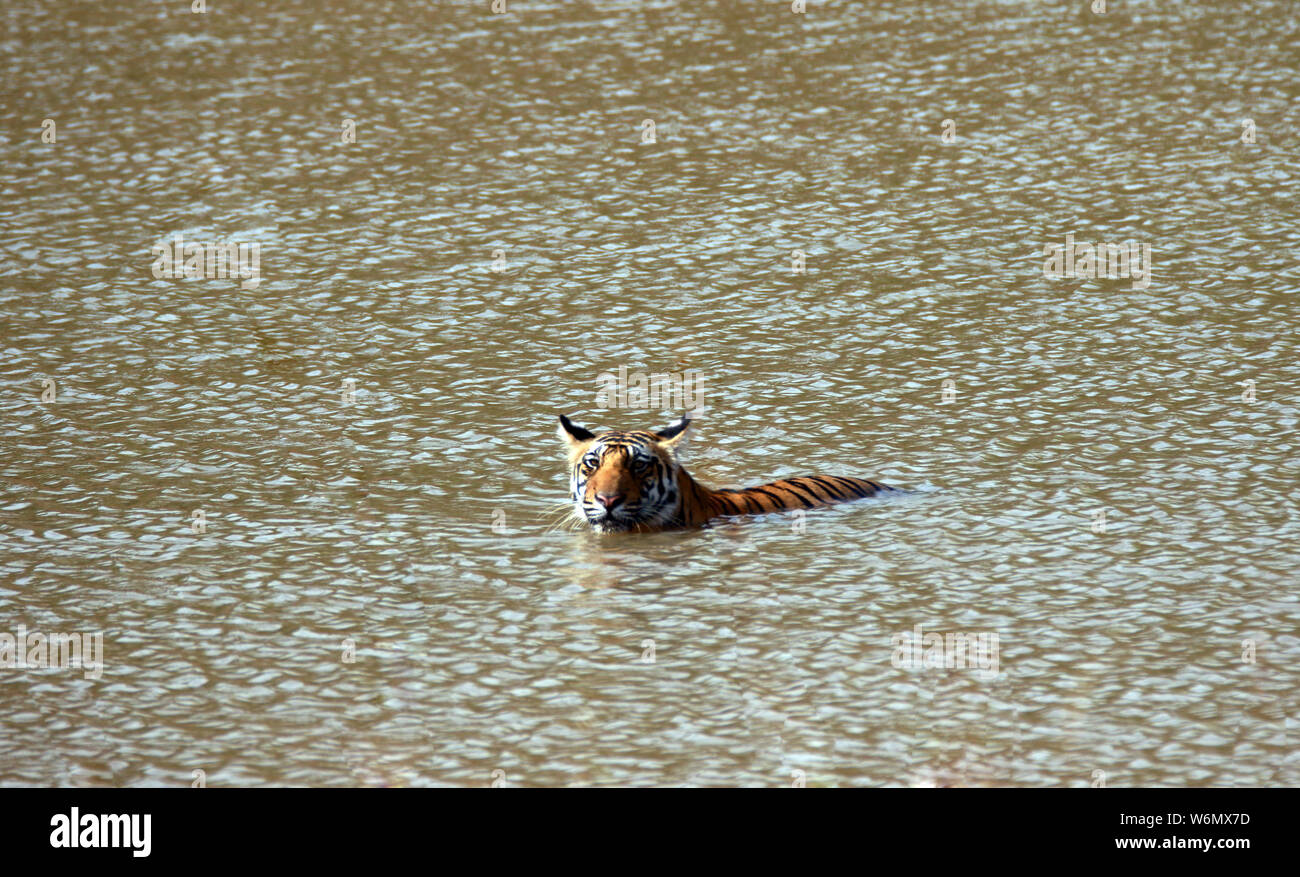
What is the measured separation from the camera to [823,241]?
1248 centimetres

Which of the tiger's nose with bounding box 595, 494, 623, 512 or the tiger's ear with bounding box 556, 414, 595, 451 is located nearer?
the tiger's nose with bounding box 595, 494, 623, 512

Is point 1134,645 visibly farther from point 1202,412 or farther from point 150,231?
point 150,231

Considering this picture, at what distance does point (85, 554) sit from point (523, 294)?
4.02 m

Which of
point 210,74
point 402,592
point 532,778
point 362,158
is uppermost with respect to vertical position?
point 210,74

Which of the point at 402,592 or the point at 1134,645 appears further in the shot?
the point at 402,592

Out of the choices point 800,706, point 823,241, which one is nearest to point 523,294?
point 823,241

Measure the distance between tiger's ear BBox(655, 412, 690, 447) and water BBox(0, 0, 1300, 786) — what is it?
1.44 ft

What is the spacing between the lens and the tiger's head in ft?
28.1

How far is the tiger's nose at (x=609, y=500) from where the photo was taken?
853 centimetres

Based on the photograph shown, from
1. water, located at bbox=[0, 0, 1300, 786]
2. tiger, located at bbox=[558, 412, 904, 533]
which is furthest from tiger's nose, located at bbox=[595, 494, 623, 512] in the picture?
water, located at bbox=[0, 0, 1300, 786]

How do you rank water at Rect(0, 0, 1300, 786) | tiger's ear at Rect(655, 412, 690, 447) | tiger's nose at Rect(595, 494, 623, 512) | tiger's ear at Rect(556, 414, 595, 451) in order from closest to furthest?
water at Rect(0, 0, 1300, 786) < tiger's nose at Rect(595, 494, 623, 512) < tiger's ear at Rect(655, 412, 690, 447) < tiger's ear at Rect(556, 414, 595, 451)

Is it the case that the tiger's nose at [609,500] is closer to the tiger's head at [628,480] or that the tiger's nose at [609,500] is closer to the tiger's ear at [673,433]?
the tiger's head at [628,480]

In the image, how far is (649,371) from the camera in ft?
34.3

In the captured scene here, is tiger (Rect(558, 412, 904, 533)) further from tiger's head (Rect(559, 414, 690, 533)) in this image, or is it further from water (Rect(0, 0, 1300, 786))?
water (Rect(0, 0, 1300, 786))
